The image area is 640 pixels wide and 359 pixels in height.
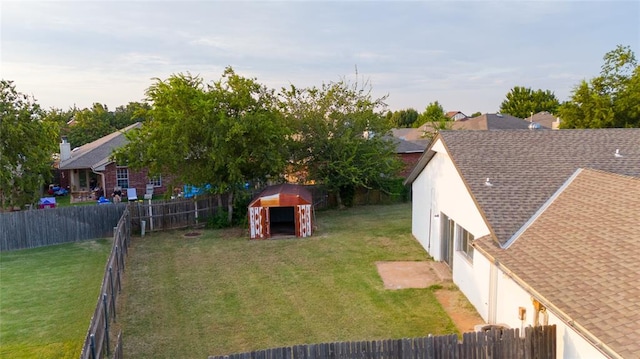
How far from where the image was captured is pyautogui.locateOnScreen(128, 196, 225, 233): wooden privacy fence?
20.7 m

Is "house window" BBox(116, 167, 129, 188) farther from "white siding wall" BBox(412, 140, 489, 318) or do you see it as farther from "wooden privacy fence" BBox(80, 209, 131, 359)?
"white siding wall" BBox(412, 140, 489, 318)

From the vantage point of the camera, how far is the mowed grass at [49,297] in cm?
990

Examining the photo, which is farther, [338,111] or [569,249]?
[338,111]

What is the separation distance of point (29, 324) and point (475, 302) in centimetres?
1104

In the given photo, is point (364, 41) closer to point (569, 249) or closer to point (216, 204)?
point (216, 204)

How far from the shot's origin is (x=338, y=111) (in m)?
26.2

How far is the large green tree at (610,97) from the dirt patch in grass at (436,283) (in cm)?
2159

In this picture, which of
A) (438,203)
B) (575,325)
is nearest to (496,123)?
(438,203)

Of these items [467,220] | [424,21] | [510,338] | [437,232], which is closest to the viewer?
[510,338]

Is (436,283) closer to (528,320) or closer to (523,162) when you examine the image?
(523,162)

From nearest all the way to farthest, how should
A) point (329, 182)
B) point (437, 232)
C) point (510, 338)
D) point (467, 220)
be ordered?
1. point (510, 338)
2. point (467, 220)
3. point (437, 232)
4. point (329, 182)

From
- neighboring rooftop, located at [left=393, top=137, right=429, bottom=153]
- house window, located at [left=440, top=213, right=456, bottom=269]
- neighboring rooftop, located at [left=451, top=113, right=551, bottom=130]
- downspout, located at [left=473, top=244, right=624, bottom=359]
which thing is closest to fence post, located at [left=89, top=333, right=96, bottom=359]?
downspout, located at [left=473, top=244, right=624, bottom=359]

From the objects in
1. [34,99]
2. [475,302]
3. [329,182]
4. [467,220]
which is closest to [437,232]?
[467,220]

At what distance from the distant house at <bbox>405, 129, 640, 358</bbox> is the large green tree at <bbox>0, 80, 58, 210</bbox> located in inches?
707
